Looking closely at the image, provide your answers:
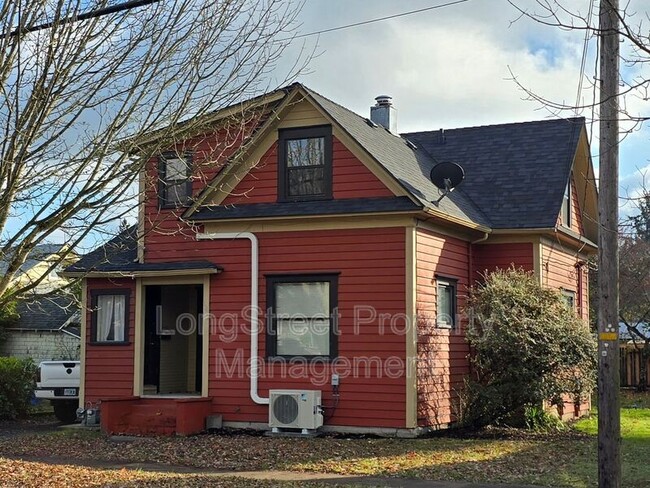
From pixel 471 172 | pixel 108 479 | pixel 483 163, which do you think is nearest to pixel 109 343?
pixel 108 479

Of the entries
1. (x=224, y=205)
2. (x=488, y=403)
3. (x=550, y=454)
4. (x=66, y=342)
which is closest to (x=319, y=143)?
(x=224, y=205)

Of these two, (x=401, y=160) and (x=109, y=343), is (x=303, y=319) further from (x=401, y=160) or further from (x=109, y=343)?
(x=109, y=343)

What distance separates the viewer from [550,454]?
1407 centimetres

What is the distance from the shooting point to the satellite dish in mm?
17203

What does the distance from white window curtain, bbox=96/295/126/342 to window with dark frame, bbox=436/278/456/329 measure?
20.9 ft

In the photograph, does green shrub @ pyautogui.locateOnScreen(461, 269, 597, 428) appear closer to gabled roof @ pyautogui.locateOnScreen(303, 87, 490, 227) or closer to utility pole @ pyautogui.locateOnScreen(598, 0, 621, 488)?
gabled roof @ pyautogui.locateOnScreen(303, 87, 490, 227)

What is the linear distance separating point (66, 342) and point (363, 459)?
18445 mm

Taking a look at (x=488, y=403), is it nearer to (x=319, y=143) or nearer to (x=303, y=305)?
(x=303, y=305)

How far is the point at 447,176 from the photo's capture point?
17.2 meters

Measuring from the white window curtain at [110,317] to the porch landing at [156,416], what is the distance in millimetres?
1672

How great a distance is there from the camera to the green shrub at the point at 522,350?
1606 centimetres

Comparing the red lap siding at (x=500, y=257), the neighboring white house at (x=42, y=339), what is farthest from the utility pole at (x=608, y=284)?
the neighboring white house at (x=42, y=339)

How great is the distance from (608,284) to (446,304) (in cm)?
723

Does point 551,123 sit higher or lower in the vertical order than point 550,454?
higher
